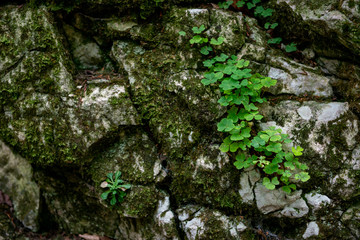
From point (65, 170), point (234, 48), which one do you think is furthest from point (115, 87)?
point (234, 48)

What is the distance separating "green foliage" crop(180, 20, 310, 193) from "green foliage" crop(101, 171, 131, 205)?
1.12m

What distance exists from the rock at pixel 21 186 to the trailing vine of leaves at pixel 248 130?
2.39m

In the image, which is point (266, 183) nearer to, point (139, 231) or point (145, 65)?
point (139, 231)

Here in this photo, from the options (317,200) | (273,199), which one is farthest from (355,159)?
(273,199)

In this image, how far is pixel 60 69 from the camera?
10.2ft

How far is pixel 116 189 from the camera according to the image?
2.85m

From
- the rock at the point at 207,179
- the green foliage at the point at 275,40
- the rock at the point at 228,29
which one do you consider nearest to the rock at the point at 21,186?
the rock at the point at 207,179

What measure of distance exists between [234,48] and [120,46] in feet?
4.50

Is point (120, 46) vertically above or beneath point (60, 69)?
above

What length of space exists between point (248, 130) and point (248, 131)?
0.01 m

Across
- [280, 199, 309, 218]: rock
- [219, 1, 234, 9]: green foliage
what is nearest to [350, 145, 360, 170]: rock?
[280, 199, 309, 218]: rock

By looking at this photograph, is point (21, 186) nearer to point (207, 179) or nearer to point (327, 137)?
point (207, 179)

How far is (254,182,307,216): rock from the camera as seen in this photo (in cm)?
274

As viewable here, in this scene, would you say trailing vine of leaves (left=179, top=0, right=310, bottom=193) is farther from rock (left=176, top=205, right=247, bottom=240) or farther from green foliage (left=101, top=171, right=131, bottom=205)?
green foliage (left=101, top=171, right=131, bottom=205)
